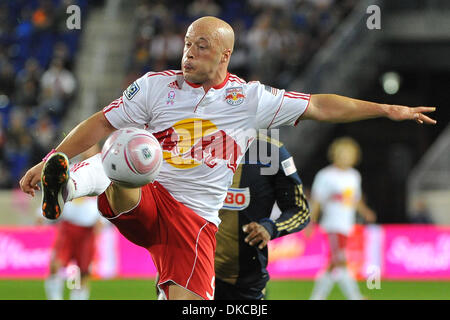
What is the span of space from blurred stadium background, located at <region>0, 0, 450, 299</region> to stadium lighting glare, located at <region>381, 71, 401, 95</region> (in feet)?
0.13

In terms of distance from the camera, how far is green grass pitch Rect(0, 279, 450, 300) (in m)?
10.5

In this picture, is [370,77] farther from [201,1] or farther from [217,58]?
[217,58]

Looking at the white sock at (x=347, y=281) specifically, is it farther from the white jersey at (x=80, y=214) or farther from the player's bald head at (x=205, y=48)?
the player's bald head at (x=205, y=48)

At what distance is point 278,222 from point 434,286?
26.3 ft

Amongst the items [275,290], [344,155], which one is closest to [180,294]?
[344,155]

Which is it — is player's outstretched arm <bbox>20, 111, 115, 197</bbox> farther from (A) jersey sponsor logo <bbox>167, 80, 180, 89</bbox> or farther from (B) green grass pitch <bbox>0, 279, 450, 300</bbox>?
(B) green grass pitch <bbox>0, 279, 450, 300</bbox>

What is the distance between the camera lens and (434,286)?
40.9ft

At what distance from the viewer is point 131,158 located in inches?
153

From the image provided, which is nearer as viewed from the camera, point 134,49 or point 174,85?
point 174,85

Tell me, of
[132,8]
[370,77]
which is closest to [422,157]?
[370,77]

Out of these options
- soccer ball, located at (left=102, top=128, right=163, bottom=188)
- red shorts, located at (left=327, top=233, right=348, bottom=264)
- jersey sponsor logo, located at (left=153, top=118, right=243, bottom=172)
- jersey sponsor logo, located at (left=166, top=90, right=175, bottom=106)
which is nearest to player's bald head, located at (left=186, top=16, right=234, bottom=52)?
jersey sponsor logo, located at (left=166, top=90, right=175, bottom=106)

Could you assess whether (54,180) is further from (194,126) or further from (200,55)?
(200,55)

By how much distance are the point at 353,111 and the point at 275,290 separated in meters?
7.35

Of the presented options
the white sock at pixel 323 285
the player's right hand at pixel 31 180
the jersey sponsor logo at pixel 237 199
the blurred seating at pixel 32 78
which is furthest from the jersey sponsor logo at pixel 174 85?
the blurred seating at pixel 32 78
